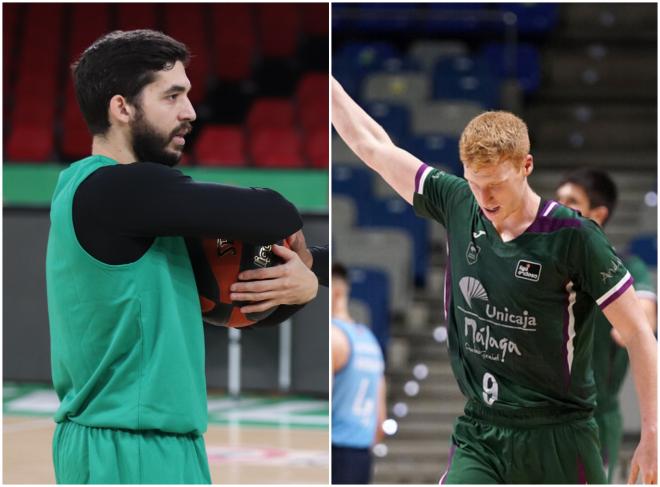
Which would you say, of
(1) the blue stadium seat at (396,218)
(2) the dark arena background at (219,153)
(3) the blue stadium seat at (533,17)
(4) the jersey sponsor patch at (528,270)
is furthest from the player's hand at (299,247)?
(3) the blue stadium seat at (533,17)

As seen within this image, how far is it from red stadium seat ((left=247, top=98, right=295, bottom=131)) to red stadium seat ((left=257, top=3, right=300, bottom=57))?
724 millimetres

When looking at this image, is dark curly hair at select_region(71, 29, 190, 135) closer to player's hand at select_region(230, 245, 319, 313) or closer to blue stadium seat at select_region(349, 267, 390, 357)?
player's hand at select_region(230, 245, 319, 313)

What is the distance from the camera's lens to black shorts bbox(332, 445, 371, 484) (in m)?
5.44

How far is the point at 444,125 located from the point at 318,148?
111 centimetres

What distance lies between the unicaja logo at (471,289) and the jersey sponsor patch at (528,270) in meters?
0.12

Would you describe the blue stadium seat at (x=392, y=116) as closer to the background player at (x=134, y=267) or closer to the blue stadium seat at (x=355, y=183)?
the blue stadium seat at (x=355, y=183)

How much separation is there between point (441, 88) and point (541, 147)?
43.1 inches

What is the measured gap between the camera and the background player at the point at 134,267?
2.22 m

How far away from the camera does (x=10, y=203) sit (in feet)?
30.6

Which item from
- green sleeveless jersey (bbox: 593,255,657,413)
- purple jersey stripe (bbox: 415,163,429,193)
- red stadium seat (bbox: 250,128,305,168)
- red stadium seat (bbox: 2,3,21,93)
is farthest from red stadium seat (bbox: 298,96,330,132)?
purple jersey stripe (bbox: 415,163,429,193)

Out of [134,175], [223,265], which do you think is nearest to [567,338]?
[223,265]

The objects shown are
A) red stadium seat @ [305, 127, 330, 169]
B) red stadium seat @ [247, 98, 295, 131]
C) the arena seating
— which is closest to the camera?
red stadium seat @ [305, 127, 330, 169]

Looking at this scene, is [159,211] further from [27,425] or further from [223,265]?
[27,425]

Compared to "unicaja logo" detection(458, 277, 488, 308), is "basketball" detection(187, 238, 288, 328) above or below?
above
